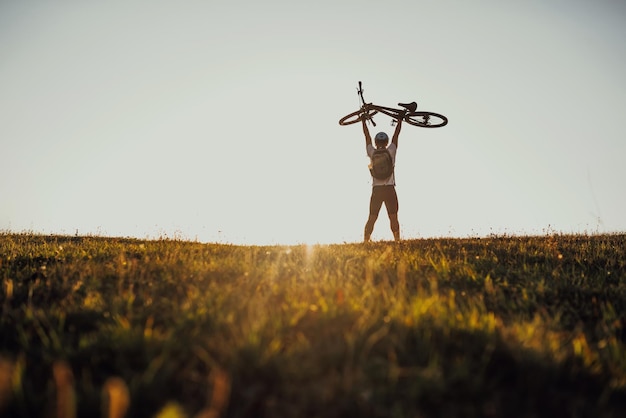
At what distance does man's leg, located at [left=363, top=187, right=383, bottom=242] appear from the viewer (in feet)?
37.7

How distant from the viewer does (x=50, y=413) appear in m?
1.92

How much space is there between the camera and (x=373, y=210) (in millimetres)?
11602

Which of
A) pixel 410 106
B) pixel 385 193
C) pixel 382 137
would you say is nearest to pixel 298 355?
pixel 385 193

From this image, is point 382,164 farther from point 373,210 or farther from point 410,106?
point 410,106

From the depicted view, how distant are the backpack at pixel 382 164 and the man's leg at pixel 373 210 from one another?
464mm

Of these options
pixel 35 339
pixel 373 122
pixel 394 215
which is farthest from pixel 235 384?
pixel 373 122

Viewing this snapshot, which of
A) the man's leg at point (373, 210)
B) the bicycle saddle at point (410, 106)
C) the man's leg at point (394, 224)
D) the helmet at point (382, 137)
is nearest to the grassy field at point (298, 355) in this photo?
the man's leg at point (394, 224)

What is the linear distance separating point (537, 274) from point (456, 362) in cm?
341

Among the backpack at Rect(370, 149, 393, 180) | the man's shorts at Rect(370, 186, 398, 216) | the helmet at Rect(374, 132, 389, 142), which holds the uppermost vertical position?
the helmet at Rect(374, 132, 389, 142)

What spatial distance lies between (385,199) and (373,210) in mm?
471

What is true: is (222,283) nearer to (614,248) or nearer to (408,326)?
(408,326)

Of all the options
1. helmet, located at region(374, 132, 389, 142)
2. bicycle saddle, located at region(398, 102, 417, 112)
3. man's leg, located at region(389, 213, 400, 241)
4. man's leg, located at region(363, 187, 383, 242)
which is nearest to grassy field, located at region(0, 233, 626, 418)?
man's leg, located at region(389, 213, 400, 241)

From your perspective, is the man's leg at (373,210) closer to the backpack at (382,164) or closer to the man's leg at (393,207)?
the man's leg at (393,207)

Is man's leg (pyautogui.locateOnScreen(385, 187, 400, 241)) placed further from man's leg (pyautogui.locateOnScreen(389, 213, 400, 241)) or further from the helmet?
the helmet
